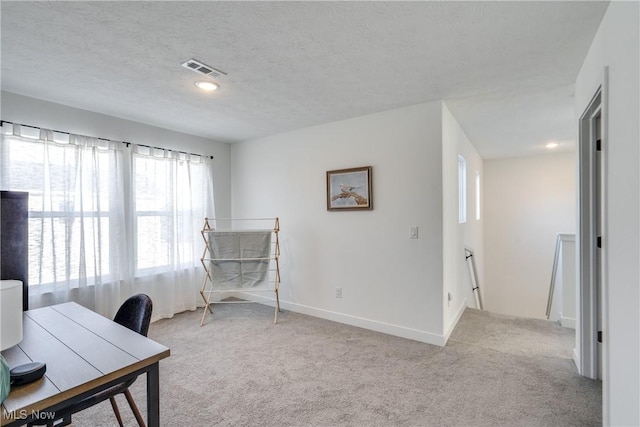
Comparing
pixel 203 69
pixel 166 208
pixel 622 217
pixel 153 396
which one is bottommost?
pixel 153 396

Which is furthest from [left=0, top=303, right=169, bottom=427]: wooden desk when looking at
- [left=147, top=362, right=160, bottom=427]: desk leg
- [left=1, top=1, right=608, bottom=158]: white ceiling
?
[left=1, top=1, right=608, bottom=158]: white ceiling

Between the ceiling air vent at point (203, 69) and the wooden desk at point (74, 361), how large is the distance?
1735 millimetres

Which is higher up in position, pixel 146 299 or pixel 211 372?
pixel 146 299

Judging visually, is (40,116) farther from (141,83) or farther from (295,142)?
(295,142)

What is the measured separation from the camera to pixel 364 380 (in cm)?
227

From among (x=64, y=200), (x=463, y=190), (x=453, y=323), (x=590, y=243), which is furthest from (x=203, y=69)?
(x=463, y=190)

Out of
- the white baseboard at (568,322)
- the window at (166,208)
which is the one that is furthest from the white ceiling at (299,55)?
the white baseboard at (568,322)

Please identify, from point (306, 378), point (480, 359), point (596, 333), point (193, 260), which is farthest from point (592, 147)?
point (193, 260)

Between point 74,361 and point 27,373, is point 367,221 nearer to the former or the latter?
point 74,361

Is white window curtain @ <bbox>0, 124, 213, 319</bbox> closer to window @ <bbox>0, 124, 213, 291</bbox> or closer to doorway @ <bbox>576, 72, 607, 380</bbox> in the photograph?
window @ <bbox>0, 124, 213, 291</bbox>

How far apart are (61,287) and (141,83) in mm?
2082

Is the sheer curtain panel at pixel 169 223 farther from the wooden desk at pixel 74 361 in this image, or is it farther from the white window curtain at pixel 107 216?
the wooden desk at pixel 74 361

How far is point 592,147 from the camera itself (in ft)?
7.11

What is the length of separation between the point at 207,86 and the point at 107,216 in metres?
1.87
